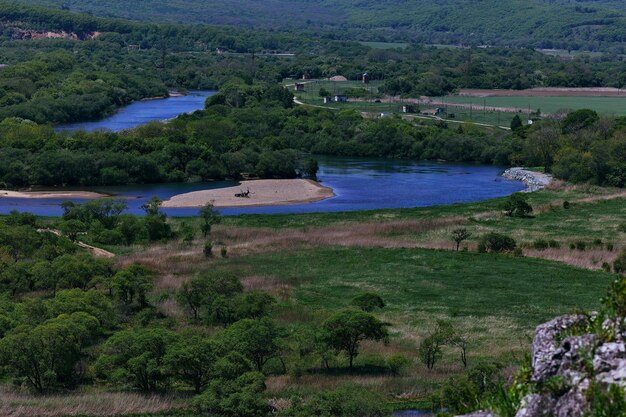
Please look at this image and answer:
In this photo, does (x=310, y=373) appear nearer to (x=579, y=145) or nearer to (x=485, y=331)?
(x=485, y=331)

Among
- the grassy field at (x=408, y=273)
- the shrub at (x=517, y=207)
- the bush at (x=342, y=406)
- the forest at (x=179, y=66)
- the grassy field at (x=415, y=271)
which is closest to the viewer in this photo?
the bush at (x=342, y=406)

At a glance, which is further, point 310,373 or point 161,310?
point 161,310

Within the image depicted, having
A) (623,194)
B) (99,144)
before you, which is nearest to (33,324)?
(623,194)

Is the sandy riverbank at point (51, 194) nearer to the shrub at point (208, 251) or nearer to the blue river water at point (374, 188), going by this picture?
the blue river water at point (374, 188)

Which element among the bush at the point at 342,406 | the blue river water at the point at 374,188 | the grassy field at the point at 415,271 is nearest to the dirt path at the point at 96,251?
the grassy field at the point at 415,271

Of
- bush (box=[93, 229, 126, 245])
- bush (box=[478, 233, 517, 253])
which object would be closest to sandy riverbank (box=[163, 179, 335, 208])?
bush (box=[93, 229, 126, 245])

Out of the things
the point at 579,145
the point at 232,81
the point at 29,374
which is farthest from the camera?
the point at 232,81

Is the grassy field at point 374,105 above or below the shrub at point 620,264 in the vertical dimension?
above
